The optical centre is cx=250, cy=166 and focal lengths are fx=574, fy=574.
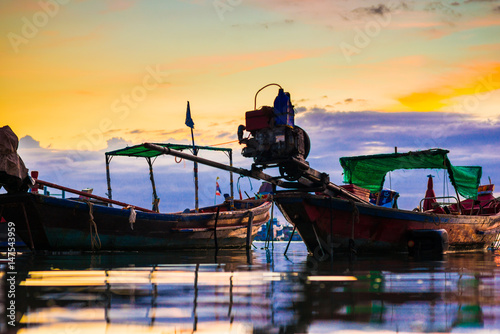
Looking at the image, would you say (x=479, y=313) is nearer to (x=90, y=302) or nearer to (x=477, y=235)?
(x=90, y=302)

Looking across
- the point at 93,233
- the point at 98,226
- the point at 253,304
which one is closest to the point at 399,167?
the point at 98,226

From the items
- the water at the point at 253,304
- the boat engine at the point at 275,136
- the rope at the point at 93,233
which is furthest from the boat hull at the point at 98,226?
the water at the point at 253,304

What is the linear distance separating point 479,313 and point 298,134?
34.1 ft

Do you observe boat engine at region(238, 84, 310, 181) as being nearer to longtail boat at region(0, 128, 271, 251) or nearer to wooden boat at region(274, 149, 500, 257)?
Answer: wooden boat at region(274, 149, 500, 257)

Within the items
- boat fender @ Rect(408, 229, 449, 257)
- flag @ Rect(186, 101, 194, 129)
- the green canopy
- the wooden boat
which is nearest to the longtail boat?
flag @ Rect(186, 101, 194, 129)

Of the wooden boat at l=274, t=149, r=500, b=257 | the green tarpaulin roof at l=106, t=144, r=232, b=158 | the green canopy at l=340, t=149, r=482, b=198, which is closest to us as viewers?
the wooden boat at l=274, t=149, r=500, b=257

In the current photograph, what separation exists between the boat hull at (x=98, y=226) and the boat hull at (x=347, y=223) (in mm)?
6004

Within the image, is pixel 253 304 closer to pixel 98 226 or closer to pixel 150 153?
pixel 98 226

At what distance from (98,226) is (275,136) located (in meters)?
8.33

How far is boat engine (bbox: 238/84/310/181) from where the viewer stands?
15422 mm

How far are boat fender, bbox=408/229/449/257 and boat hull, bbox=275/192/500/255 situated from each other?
0.28 m

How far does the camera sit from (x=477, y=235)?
78.1ft

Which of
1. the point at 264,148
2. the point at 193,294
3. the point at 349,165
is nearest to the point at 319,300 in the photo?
the point at 193,294

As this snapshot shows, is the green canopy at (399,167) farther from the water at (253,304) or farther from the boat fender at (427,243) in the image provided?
the water at (253,304)
